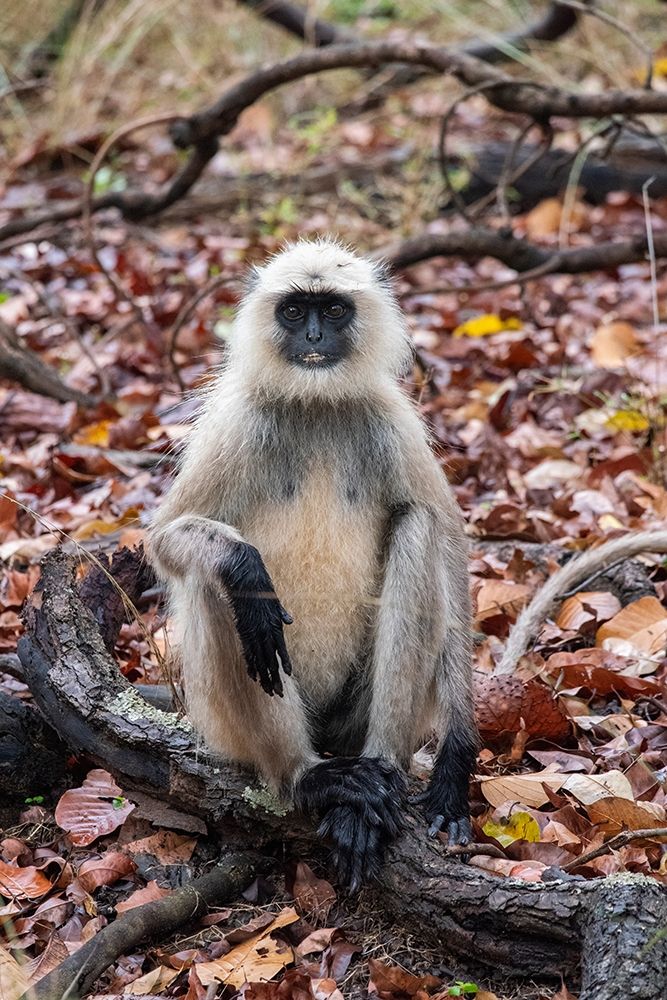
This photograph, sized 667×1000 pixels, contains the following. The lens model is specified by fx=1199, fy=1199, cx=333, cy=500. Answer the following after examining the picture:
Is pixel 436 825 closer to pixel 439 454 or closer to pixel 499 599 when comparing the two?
pixel 499 599

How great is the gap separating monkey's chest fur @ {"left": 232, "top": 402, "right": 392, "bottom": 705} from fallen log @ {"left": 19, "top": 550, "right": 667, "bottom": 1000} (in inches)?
18.0

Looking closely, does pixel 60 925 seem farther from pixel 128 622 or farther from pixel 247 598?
pixel 128 622

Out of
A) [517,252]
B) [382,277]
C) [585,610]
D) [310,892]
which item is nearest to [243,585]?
[310,892]

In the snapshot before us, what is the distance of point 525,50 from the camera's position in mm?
10375

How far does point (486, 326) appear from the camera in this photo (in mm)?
7648

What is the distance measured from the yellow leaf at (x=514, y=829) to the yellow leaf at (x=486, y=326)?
14.8 ft

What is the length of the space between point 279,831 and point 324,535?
0.92 meters

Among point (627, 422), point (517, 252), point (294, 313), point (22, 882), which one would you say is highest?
point (294, 313)

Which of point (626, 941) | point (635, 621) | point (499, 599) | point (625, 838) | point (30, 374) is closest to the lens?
point (626, 941)

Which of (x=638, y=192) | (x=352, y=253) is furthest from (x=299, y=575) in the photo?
(x=638, y=192)

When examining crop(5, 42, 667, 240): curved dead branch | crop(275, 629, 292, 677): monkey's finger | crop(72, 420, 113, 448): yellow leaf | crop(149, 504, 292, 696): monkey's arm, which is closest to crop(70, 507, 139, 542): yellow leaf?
crop(72, 420, 113, 448): yellow leaf

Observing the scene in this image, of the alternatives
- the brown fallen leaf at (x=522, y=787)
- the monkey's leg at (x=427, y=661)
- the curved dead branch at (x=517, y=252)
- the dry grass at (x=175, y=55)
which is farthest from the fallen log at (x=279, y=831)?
the dry grass at (x=175, y=55)

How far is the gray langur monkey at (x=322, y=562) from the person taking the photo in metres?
3.55

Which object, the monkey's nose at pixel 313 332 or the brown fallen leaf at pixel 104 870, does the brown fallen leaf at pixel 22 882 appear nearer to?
the brown fallen leaf at pixel 104 870
